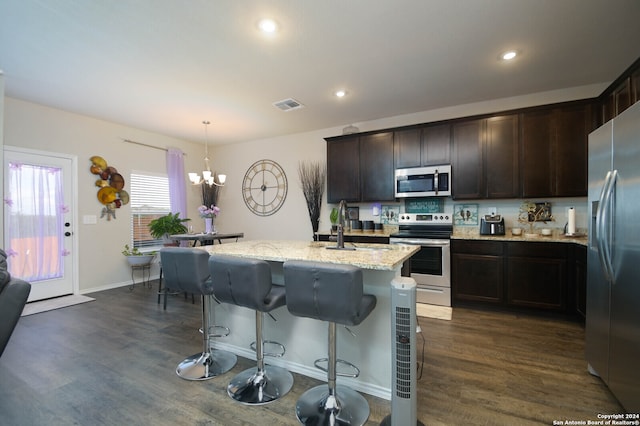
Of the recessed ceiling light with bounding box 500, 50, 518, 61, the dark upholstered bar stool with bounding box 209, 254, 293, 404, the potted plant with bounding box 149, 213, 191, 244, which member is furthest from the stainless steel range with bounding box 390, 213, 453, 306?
the potted plant with bounding box 149, 213, 191, 244

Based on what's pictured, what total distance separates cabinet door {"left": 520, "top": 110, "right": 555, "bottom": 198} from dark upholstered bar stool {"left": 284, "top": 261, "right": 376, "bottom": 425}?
9.61ft

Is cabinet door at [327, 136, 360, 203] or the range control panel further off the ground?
cabinet door at [327, 136, 360, 203]

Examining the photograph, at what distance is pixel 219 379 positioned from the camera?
205 centimetres

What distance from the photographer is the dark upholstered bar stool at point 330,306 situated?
1423 mm

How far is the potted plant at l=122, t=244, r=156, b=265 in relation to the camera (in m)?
4.59

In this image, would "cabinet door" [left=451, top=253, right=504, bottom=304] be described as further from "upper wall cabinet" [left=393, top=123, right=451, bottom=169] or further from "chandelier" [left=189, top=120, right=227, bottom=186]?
"chandelier" [left=189, top=120, right=227, bottom=186]

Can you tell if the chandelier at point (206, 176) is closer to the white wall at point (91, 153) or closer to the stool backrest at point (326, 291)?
the white wall at point (91, 153)

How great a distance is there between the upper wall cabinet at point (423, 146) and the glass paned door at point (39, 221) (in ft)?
16.2

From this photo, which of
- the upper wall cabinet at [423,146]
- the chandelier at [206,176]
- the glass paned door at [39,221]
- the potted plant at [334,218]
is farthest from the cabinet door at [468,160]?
the glass paned door at [39,221]

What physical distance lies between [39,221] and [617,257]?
20.0ft

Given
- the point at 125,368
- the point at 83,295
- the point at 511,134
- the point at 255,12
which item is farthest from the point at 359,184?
the point at 83,295

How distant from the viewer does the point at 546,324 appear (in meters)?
2.97

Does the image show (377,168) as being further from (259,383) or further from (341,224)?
(259,383)

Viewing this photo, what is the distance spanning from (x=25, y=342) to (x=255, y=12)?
3.62 metres
